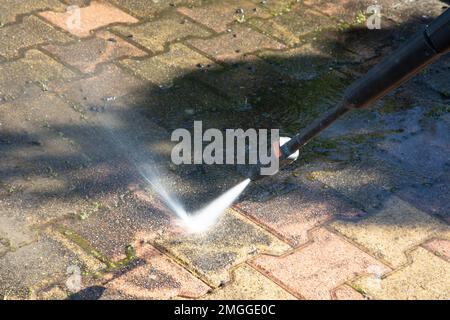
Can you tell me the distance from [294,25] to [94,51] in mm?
1573

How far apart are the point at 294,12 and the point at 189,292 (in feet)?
11.0

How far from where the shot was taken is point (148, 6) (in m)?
6.21

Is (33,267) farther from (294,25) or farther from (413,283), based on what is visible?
(294,25)

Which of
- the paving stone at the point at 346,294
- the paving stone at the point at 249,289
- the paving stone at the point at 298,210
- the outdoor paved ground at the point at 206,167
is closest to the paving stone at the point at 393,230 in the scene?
the outdoor paved ground at the point at 206,167

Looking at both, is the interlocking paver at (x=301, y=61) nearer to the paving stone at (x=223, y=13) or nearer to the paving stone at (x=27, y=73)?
the paving stone at (x=223, y=13)

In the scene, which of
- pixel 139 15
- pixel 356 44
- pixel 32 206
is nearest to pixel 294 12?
pixel 356 44

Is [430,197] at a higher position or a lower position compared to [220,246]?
higher

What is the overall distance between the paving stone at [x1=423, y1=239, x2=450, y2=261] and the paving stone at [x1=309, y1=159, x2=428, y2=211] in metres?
0.36

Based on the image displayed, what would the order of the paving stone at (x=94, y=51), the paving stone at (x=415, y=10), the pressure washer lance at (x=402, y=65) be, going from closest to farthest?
the pressure washer lance at (x=402, y=65) < the paving stone at (x=94, y=51) < the paving stone at (x=415, y=10)

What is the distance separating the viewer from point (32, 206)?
13.4 feet

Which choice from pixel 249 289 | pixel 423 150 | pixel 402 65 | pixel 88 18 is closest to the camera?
pixel 402 65

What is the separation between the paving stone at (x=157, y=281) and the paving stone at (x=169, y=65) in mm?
1752

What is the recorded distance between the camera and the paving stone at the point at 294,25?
6.04m

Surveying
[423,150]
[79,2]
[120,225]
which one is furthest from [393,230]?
[79,2]
